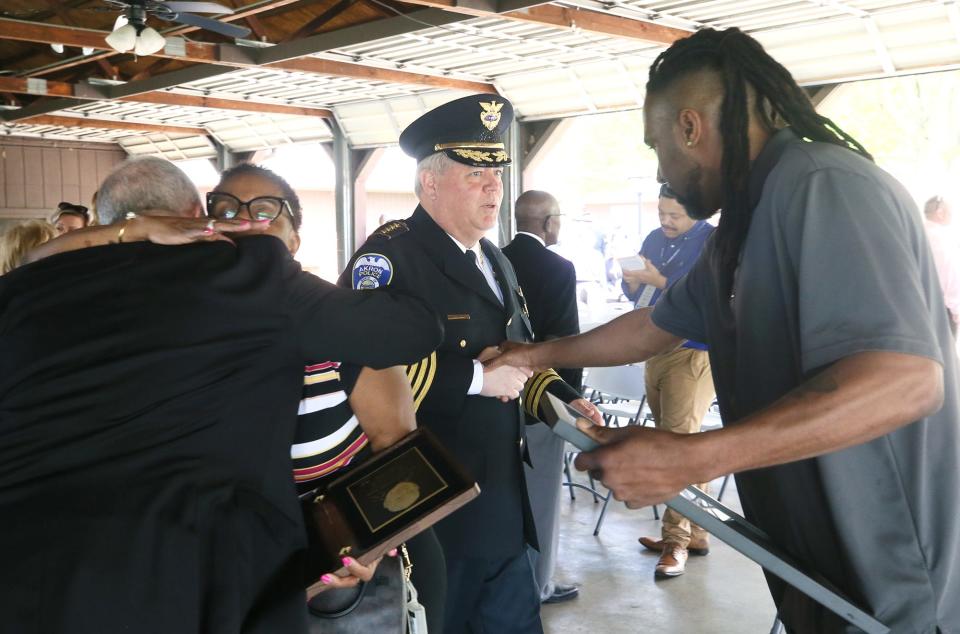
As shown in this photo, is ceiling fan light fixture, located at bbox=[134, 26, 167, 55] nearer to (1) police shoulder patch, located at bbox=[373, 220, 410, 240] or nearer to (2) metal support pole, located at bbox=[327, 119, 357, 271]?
(1) police shoulder patch, located at bbox=[373, 220, 410, 240]

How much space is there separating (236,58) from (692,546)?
24.2 ft

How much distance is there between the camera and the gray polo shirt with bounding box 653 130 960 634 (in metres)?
1.20

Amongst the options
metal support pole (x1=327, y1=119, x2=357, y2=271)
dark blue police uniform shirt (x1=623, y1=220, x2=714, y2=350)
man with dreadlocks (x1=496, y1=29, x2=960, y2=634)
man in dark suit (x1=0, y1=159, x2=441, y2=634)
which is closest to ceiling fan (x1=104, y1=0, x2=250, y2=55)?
dark blue police uniform shirt (x1=623, y1=220, x2=714, y2=350)

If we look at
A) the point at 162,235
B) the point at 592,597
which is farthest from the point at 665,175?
the point at 592,597

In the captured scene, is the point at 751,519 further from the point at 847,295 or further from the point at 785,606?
the point at 847,295

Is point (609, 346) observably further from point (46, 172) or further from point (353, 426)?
point (46, 172)

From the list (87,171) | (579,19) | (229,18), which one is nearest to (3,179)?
(87,171)

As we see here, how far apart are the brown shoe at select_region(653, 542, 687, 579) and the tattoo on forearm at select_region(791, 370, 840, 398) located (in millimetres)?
3696

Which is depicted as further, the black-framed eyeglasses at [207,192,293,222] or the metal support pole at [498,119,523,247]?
the metal support pole at [498,119,523,247]

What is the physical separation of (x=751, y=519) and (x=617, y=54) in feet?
25.7

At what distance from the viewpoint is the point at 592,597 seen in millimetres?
4441

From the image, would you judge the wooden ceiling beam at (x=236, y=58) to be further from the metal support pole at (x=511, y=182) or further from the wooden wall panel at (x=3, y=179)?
the wooden wall panel at (x=3, y=179)

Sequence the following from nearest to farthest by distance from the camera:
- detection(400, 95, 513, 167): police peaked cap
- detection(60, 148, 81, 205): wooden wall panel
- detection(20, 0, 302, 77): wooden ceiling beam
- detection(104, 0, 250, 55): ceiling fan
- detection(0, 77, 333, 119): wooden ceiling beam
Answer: detection(400, 95, 513, 167): police peaked cap → detection(104, 0, 250, 55): ceiling fan → detection(20, 0, 302, 77): wooden ceiling beam → detection(0, 77, 333, 119): wooden ceiling beam → detection(60, 148, 81, 205): wooden wall panel

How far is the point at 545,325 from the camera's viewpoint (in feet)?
13.7
